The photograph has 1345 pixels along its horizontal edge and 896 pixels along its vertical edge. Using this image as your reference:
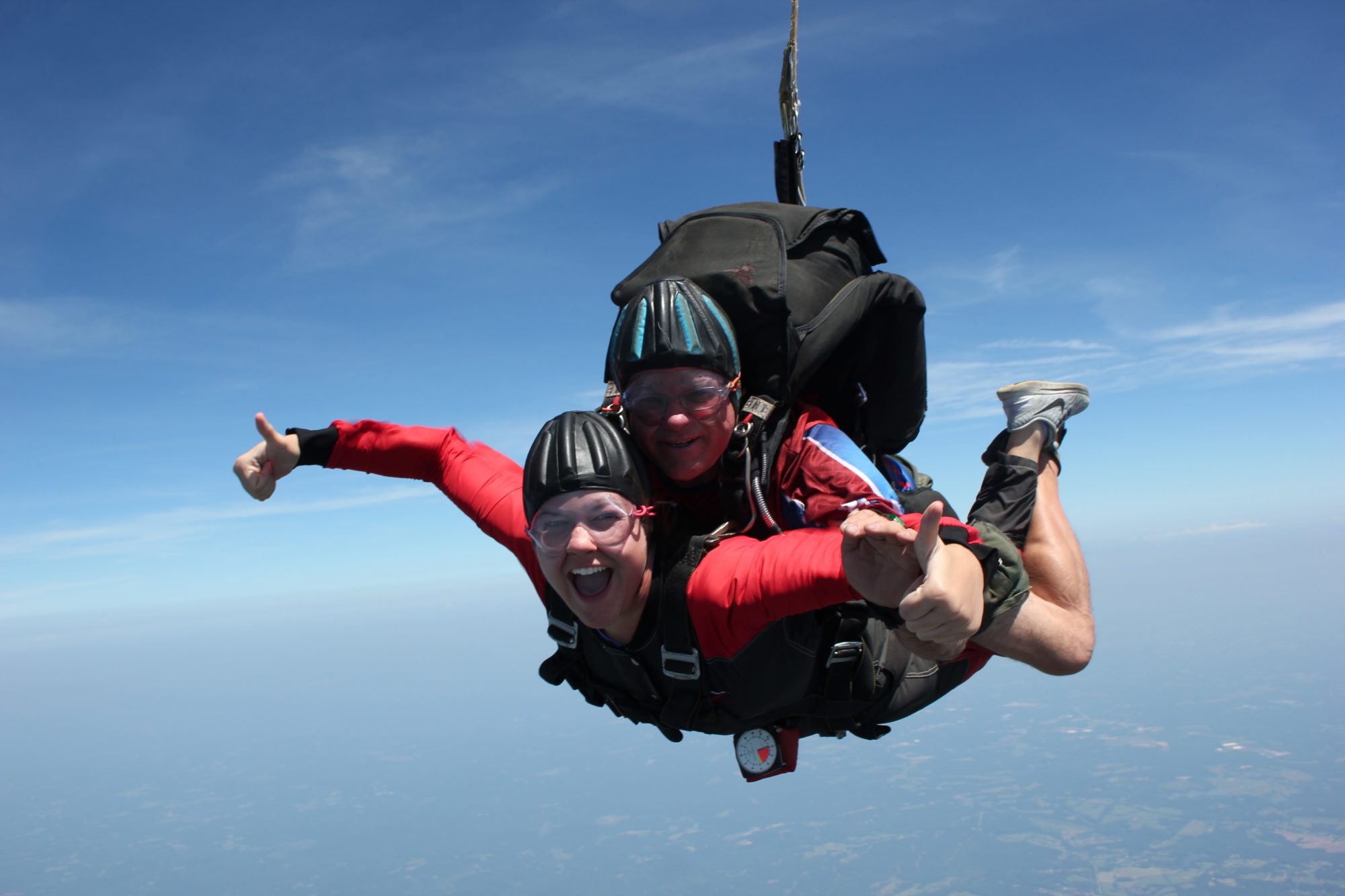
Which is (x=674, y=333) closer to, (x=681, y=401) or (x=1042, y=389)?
(x=681, y=401)

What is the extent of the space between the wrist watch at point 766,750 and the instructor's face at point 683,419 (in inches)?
48.0

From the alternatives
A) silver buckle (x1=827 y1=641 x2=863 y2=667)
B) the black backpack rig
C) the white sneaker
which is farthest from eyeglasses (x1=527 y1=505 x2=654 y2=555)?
the white sneaker

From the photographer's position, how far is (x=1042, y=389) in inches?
144

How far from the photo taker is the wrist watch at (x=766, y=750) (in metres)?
3.33

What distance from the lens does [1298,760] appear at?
7003 inches

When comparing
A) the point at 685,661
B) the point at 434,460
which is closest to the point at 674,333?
the point at 685,661

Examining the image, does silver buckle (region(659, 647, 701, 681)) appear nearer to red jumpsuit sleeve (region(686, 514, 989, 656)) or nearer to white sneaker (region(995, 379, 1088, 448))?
red jumpsuit sleeve (region(686, 514, 989, 656))

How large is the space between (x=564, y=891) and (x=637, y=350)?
176 meters

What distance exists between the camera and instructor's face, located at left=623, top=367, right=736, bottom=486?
2770mm

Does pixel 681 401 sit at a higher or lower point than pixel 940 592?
higher

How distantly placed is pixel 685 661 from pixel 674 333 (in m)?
1.10

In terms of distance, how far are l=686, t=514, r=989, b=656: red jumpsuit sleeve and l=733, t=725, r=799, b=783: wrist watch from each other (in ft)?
2.91

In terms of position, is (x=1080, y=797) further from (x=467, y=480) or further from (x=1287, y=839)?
(x=467, y=480)

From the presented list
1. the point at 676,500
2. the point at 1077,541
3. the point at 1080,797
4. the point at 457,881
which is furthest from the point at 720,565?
the point at 1080,797
